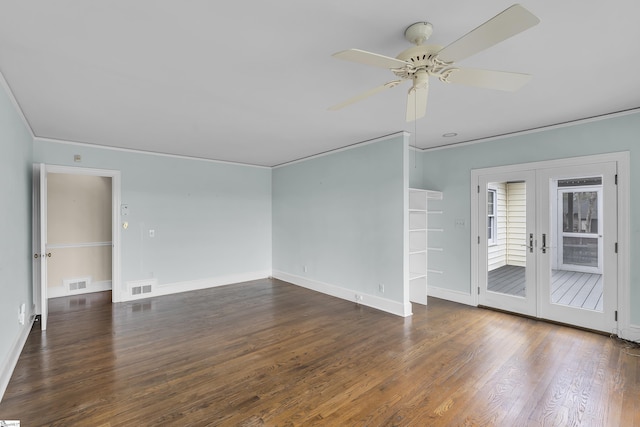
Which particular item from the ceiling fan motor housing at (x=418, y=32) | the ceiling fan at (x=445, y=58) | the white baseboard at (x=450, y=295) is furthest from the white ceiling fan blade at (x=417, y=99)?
the white baseboard at (x=450, y=295)

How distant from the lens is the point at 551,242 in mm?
3898

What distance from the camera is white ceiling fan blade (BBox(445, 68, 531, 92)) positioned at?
5.80 feet

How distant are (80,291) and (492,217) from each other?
6.90m

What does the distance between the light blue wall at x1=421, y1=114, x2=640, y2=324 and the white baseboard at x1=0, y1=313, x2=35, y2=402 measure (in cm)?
522

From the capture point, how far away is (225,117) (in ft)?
11.5

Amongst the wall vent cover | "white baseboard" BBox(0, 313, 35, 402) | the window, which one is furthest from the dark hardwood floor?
the window

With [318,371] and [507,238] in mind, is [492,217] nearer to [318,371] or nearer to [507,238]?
[507,238]

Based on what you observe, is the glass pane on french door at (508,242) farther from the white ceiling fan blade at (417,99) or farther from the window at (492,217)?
the white ceiling fan blade at (417,99)

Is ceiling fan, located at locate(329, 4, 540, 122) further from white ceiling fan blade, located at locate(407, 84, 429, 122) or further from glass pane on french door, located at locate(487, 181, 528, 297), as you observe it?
glass pane on french door, located at locate(487, 181, 528, 297)

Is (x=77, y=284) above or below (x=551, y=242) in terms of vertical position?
below

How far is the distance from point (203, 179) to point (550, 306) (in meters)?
5.79

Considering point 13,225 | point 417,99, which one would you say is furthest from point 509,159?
point 13,225

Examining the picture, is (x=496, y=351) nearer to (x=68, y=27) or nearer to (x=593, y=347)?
(x=593, y=347)

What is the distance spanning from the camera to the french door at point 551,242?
3.50 metres
